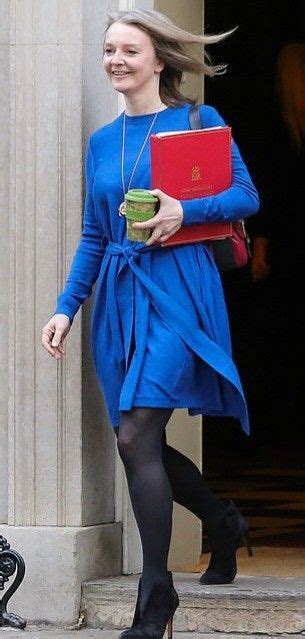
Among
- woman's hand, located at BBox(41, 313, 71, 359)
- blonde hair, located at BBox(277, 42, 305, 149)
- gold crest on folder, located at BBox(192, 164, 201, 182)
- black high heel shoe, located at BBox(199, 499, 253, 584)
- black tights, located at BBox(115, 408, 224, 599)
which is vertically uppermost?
blonde hair, located at BBox(277, 42, 305, 149)

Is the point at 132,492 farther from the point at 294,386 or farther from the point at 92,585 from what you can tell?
the point at 294,386

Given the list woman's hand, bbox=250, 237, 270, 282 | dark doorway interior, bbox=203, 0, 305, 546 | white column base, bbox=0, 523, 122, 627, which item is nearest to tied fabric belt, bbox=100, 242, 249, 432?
white column base, bbox=0, 523, 122, 627

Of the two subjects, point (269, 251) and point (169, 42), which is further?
point (269, 251)

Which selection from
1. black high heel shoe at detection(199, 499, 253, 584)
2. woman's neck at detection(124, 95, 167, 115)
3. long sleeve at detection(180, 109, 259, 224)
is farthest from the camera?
black high heel shoe at detection(199, 499, 253, 584)

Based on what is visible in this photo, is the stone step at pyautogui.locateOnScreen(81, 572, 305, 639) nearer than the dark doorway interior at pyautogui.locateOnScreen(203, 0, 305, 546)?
Yes

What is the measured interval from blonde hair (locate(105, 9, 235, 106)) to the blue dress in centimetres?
10

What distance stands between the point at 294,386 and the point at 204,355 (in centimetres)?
849

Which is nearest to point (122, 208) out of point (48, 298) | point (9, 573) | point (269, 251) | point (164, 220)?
point (164, 220)

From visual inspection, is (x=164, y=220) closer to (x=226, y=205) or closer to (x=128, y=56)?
(x=226, y=205)

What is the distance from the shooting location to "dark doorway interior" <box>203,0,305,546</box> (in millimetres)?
12562

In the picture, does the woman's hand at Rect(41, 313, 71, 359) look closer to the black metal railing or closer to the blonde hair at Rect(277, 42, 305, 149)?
the black metal railing

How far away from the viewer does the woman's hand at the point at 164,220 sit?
5.66 meters

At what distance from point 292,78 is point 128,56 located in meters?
6.42

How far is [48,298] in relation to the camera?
259 inches
